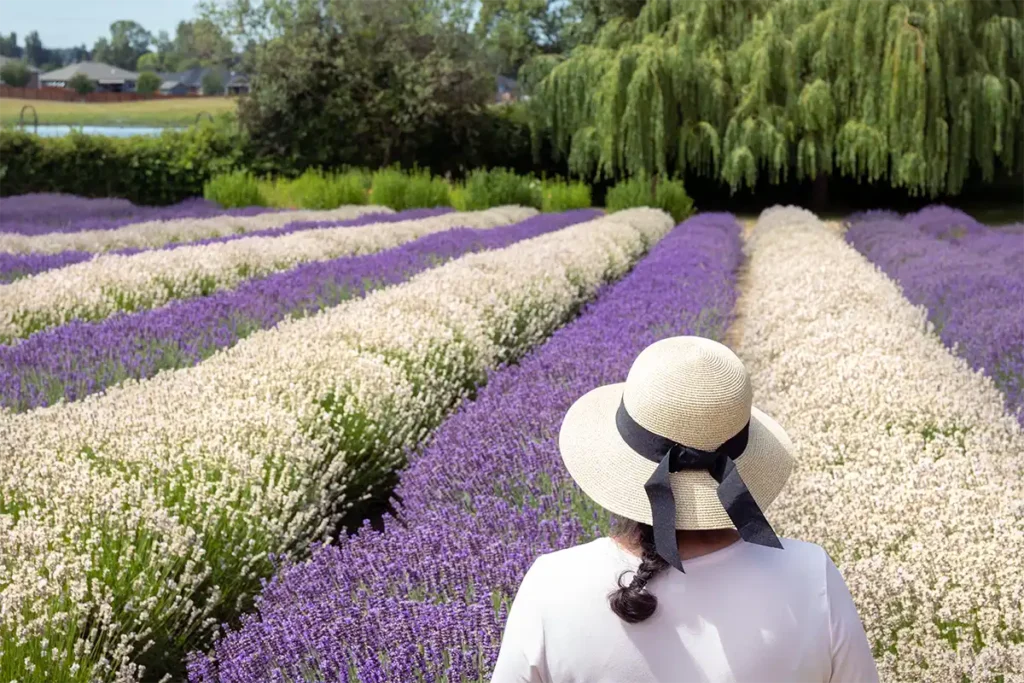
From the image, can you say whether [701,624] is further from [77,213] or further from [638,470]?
[77,213]

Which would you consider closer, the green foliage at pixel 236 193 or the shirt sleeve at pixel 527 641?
the shirt sleeve at pixel 527 641

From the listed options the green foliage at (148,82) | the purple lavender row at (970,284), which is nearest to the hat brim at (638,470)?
the purple lavender row at (970,284)

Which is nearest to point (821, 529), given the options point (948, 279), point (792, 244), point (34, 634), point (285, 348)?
point (34, 634)

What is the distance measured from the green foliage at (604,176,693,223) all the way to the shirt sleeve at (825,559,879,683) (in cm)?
1707

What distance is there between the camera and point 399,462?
4086 millimetres

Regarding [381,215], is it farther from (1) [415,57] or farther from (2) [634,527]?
(2) [634,527]

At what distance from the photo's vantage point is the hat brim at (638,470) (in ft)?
4.33

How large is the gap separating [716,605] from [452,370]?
11.9 ft

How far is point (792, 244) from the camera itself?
1081cm

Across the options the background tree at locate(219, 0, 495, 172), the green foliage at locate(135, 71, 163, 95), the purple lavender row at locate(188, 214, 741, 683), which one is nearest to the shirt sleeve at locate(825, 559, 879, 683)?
the purple lavender row at locate(188, 214, 741, 683)

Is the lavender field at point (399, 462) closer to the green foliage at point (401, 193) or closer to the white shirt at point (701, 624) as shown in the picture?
the white shirt at point (701, 624)

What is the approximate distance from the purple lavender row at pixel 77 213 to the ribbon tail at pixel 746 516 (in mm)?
11534

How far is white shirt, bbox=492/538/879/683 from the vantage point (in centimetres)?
130

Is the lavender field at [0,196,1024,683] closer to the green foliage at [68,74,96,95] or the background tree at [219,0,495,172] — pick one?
the background tree at [219,0,495,172]
